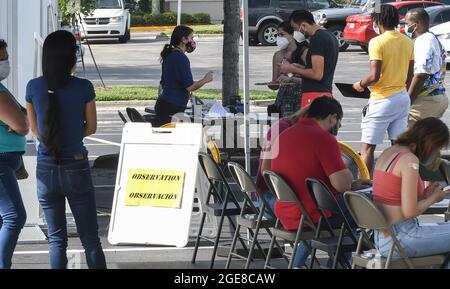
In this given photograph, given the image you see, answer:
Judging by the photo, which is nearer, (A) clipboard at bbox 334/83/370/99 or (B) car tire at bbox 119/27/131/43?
(A) clipboard at bbox 334/83/370/99

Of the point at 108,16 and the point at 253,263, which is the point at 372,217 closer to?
the point at 253,263

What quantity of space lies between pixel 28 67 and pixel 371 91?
4737mm

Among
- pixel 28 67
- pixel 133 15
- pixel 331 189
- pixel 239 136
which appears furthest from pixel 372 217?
pixel 133 15

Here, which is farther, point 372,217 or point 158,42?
point 158,42

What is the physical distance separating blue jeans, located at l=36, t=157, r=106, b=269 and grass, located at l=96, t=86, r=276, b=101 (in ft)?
40.8

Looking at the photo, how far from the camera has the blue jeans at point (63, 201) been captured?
250 inches

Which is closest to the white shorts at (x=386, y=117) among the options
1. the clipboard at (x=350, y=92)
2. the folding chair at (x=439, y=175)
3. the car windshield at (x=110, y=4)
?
the clipboard at (x=350, y=92)

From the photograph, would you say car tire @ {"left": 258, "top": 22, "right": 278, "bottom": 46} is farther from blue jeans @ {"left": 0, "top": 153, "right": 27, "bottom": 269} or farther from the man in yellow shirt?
blue jeans @ {"left": 0, "top": 153, "right": 27, "bottom": 269}

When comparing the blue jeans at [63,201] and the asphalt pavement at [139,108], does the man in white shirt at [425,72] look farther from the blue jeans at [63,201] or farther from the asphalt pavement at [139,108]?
the blue jeans at [63,201]

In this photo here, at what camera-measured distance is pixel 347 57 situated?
28.8m

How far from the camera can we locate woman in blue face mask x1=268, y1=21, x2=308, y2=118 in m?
10.4

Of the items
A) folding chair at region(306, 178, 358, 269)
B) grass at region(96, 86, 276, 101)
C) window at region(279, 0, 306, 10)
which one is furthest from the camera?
window at region(279, 0, 306, 10)

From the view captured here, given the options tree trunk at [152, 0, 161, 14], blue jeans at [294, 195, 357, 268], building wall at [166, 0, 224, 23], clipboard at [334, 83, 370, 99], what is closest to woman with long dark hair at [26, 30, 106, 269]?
blue jeans at [294, 195, 357, 268]

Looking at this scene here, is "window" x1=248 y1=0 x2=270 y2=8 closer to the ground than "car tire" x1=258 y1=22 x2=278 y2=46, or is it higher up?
higher up
